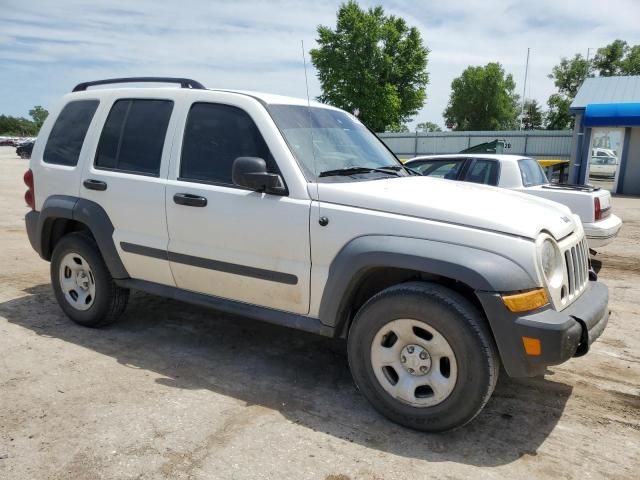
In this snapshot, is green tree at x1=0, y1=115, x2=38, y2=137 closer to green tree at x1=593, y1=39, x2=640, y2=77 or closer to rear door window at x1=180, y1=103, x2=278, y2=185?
green tree at x1=593, y1=39, x2=640, y2=77

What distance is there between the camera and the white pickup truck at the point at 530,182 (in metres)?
6.83

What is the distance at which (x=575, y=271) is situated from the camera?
3.27m

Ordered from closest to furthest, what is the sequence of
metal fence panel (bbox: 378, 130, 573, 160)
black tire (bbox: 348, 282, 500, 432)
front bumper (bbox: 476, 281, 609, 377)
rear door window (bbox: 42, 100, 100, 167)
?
front bumper (bbox: 476, 281, 609, 377), black tire (bbox: 348, 282, 500, 432), rear door window (bbox: 42, 100, 100, 167), metal fence panel (bbox: 378, 130, 573, 160)

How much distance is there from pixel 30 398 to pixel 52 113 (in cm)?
267

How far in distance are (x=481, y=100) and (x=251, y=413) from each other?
72390 millimetres

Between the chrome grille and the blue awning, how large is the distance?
745 inches

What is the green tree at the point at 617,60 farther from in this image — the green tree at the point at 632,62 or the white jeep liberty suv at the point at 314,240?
the white jeep liberty suv at the point at 314,240

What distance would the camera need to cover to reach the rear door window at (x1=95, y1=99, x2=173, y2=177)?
4.06m

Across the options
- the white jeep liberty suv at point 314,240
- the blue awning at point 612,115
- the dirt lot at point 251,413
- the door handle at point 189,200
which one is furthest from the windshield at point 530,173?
the blue awning at point 612,115

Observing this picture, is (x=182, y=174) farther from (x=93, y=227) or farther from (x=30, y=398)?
(x=30, y=398)

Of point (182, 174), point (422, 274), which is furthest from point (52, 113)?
point (422, 274)

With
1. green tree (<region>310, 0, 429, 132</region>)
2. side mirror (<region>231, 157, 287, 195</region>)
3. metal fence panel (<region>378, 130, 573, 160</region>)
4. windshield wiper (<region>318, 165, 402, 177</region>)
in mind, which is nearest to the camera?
side mirror (<region>231, 157, 287, 195</region>)

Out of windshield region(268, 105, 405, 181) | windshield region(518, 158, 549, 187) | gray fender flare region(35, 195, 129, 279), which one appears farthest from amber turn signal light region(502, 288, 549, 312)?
windshield region(518, 158, 549, 187)

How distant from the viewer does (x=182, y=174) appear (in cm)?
388
